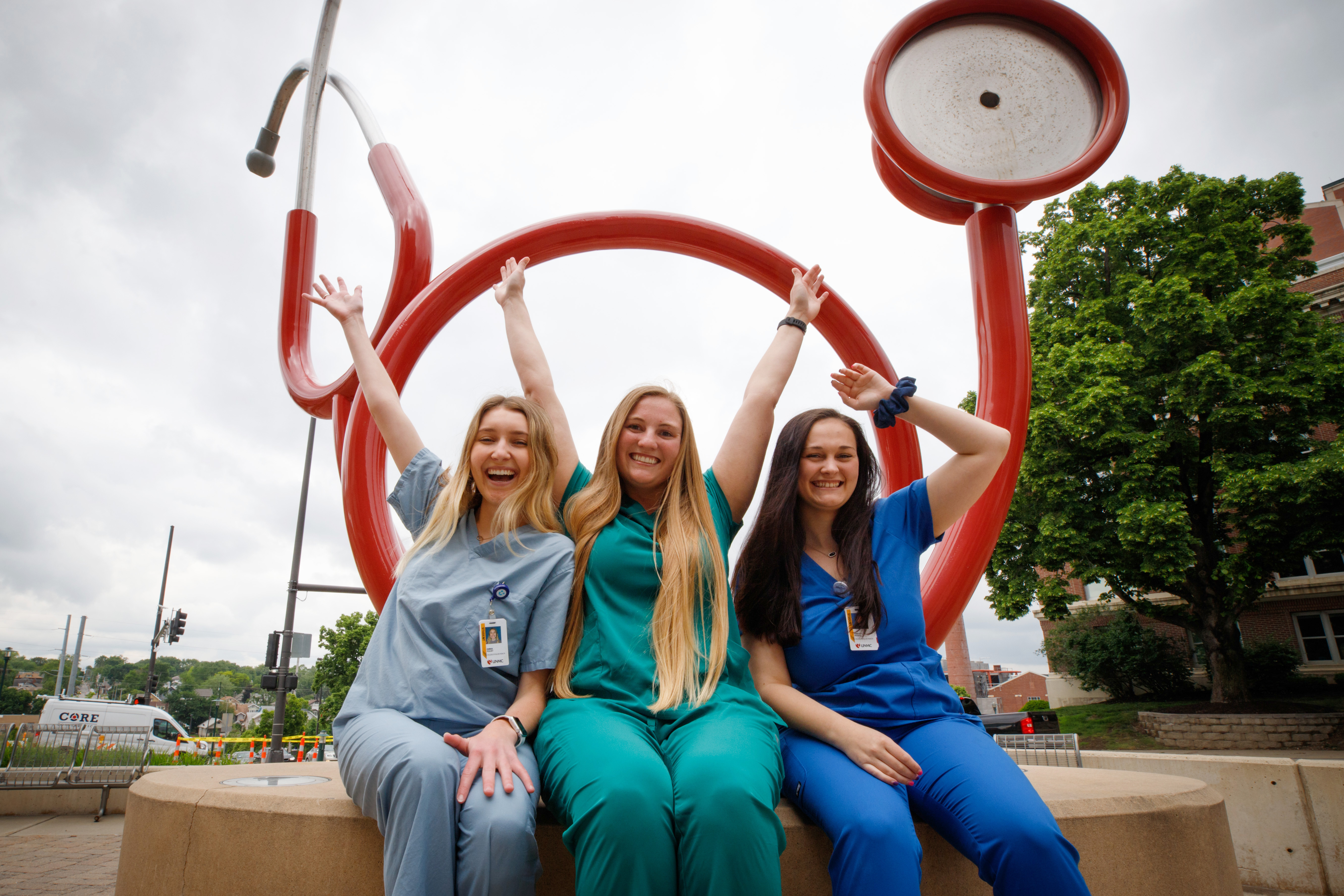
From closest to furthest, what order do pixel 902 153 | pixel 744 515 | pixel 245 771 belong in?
pixel 744 515, pixel 245 771, pixel 902 153

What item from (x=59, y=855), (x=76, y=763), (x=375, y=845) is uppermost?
(x=375, y=845)

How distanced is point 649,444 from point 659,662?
2.46ft

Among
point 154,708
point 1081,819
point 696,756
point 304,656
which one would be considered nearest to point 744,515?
point 696,756

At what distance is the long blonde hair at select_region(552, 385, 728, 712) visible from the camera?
7.10 ft

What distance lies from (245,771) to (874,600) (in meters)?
3.09

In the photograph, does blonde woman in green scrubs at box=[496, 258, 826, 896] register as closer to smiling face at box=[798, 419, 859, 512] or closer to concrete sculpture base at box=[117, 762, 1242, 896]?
smiling face at box=[798, 419, 859, 512]

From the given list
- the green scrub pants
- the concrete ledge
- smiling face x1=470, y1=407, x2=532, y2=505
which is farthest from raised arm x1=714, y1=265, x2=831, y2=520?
the concrete ledge

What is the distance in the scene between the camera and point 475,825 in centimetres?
171

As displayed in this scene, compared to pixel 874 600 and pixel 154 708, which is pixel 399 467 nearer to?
Result: pixel 874 600

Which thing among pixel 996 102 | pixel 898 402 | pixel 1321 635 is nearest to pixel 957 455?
pixel 898 402

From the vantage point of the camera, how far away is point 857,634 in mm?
2350

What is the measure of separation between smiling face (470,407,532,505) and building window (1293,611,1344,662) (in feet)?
84.6

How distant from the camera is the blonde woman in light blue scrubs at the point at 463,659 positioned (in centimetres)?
171

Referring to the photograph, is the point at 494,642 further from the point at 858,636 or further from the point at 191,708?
the point at 191,708
